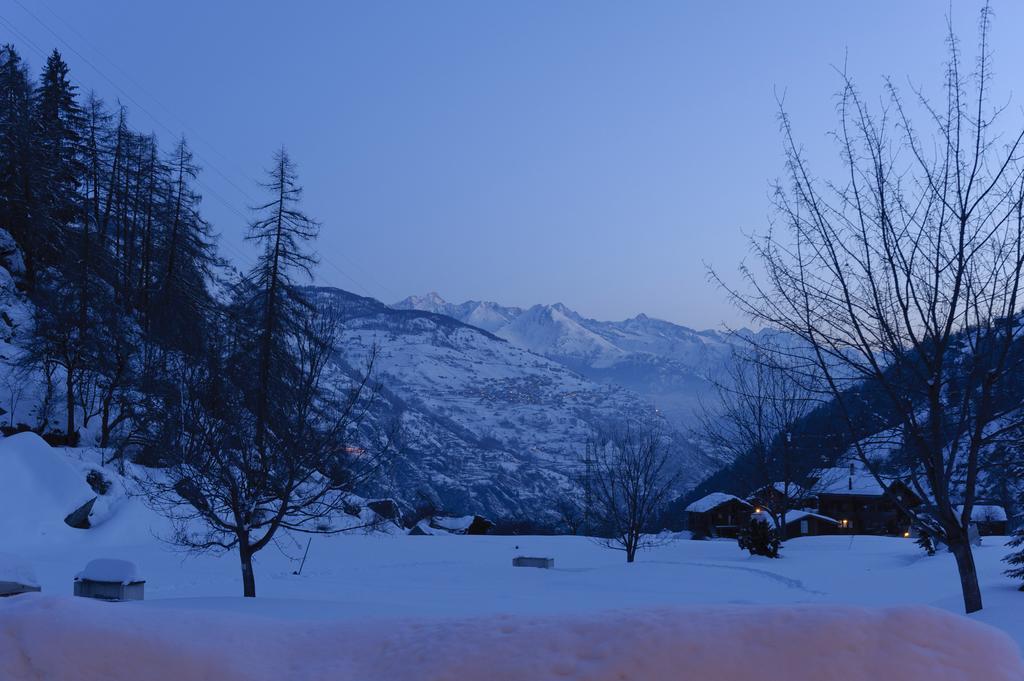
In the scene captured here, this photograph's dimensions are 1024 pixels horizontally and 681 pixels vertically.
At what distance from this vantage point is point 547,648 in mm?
1797

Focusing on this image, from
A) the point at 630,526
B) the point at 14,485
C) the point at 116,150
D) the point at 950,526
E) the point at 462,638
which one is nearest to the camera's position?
the point at 462,638

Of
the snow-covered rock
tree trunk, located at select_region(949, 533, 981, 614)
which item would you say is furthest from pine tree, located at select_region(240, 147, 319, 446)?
tree trunk, located at select_region(949, 533, 981, 614)

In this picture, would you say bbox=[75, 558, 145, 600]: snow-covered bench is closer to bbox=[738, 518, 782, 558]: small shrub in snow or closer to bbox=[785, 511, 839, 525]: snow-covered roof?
bbox=[738, 518, 782, 558]: small shrub in snow

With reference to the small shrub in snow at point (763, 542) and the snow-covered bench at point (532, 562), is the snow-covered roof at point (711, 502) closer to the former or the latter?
the small shrub in snow at point (763, 542)

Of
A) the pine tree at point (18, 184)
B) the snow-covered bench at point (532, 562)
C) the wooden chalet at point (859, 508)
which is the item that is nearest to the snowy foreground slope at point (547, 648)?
the snow-covered bench at point (532, 562)

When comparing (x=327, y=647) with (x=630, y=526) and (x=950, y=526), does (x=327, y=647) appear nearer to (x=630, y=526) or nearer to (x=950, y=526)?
(x=950, y=526)

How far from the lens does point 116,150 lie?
4781 centimetres

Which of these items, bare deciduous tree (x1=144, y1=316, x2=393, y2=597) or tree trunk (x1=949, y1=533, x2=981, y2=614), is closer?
tree trunk (x1=949, y1=533, x2=981, y2=614)

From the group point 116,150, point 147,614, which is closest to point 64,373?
point 116,150

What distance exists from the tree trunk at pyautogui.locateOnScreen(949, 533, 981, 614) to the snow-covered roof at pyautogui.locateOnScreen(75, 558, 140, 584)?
38.5 ft

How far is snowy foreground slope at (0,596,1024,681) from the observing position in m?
1.67

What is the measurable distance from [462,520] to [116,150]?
105ft

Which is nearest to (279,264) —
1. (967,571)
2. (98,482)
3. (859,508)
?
(98,482)

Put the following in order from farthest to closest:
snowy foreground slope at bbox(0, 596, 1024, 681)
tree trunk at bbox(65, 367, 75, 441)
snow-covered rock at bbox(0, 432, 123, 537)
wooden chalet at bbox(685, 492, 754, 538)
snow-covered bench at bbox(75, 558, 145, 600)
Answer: wooden chalet at bbox(685, 492, 754, 538) < tree trunk at bbox(65, 367, 75, 441) < snow-covered rock at bbox(0, 432, 123, 537) < snow-covered bench at bbox(75, 558, 145, 600) < snowy foreground slope at bbox(0, 596, 1024, 681)
